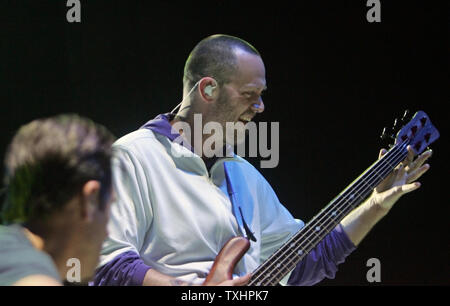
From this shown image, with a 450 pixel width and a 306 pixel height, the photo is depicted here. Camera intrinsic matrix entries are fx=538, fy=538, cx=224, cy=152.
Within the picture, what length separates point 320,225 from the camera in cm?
208

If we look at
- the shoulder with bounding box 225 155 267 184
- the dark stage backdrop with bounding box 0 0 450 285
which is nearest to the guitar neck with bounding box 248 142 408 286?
the shoulder with bounding box 225 155 267 184

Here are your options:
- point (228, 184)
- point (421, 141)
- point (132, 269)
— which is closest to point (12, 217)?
point (132, 269)

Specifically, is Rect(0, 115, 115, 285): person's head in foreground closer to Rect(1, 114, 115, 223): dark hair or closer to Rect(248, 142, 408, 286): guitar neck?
Rect(1, 114, 115, 223): dark hair

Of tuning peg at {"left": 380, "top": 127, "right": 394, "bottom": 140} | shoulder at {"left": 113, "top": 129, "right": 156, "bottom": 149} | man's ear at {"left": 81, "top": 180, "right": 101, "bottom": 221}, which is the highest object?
man's ear at {"left": 81, "top": 180, "right": 101, "bottom": 221}

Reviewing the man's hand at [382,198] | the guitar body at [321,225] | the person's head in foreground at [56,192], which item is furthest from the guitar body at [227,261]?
the person's head in foreground at [56,192]

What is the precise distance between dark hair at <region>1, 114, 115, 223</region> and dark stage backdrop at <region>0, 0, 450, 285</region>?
1671 mm

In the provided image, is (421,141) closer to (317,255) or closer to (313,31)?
(317,255)

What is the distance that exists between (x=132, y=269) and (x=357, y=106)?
1.66 m

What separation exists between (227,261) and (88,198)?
867mm

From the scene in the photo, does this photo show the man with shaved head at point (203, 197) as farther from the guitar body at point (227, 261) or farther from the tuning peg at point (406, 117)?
the tuning peg at point (406, 117)

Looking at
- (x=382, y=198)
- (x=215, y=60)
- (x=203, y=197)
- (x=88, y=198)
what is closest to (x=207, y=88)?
(x=215, y=60)

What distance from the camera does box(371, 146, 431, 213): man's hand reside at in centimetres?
221

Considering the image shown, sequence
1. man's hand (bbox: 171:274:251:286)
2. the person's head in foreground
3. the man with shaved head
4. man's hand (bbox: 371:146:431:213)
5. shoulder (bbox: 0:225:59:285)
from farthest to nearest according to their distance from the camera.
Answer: man's hand (bbox: 371:146:431:213), the man with shaved head, man's hand (bbox: 171:274:251:286), the person's head in foreground, shoulder (bbox: 0:225:59:285)

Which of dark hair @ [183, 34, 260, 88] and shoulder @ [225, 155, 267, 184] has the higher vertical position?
dark hair @ [183, 34, 260, 88]
